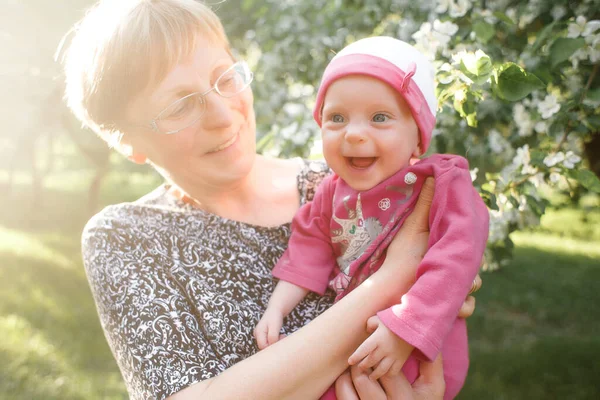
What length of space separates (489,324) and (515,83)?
367 cm

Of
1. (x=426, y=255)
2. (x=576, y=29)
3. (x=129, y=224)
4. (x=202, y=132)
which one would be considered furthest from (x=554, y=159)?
(x=129, y=224)

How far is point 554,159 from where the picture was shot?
217cm

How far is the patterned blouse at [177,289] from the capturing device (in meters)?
1.71

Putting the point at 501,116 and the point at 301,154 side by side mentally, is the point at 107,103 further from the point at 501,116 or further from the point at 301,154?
the point at 501,116

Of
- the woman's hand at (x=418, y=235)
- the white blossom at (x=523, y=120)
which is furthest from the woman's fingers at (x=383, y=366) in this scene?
the white blossom at (x=523, y=120)

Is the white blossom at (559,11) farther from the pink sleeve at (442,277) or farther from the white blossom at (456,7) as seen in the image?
the pink sleeve at (442,277)

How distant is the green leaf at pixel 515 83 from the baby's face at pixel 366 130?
→ 1.11 ft

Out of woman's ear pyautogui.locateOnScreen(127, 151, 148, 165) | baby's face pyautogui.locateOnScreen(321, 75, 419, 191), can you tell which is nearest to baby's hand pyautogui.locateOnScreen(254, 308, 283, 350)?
baby's face pyautogui.locateOnScreen(321, 75, 419, 191)

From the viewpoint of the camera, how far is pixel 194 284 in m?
1.90

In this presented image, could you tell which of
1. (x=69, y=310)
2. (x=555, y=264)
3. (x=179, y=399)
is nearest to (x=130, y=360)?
(x=179, y=399)

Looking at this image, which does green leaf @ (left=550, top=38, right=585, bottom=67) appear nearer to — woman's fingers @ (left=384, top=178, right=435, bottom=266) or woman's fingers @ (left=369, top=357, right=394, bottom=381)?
woman's fingers @ (left=384, top=178, right=435, bottom=266)

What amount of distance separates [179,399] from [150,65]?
999 millimetres

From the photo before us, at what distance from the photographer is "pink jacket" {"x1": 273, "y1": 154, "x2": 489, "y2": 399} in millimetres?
1529

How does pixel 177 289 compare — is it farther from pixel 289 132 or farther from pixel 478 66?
pixel 289 132
